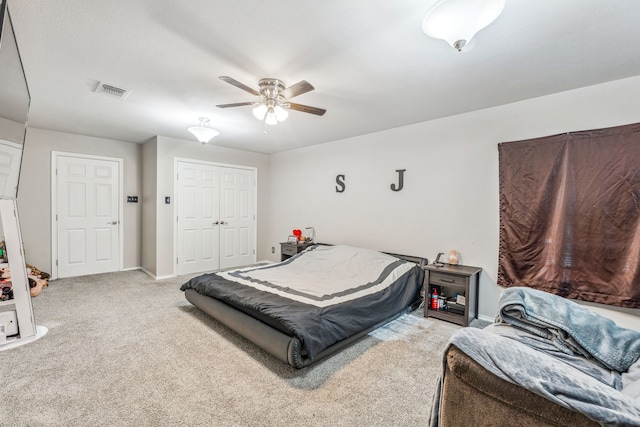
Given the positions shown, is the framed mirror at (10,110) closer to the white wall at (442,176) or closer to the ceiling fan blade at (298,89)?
the ceiling fan blade at (298,89)

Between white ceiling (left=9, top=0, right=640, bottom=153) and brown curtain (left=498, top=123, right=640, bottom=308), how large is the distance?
59 centimetres

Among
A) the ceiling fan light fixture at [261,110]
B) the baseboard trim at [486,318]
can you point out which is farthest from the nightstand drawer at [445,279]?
the ceiling fan light fixture at [261,110]

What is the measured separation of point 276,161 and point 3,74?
4.49 m

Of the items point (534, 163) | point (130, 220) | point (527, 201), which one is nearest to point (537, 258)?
point (527, 201)

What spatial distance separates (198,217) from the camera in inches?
203

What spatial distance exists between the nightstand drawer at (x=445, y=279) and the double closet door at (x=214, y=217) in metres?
3.89

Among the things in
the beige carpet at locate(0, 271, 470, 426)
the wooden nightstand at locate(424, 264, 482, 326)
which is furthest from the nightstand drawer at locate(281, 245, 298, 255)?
the wooden nightstand at locate(424, 264, 482, 326)

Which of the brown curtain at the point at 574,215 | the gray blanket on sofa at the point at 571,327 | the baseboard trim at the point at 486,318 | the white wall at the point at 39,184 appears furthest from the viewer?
the white wall at the point at 39,184

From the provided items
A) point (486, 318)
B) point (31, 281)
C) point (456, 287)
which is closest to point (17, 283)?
point (31, 281)

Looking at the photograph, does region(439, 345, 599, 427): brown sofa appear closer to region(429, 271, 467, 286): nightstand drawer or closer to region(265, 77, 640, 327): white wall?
region(429, 271, 467, 286): nightstand drawer

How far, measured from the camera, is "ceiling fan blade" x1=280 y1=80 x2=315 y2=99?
6.90ft

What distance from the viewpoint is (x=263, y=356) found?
7.84 ft

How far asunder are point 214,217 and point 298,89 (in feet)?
12.5

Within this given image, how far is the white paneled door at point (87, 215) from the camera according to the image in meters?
4.55
